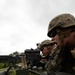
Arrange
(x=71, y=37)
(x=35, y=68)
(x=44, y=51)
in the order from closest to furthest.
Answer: (x=71, y=37)
(x=44, y=51)
(x=35, y=68)

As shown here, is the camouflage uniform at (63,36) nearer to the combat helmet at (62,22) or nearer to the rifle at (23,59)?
the combat helmet at (62,22)

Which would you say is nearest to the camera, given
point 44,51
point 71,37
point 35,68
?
point 71,37

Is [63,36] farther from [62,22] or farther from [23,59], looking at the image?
[23,59]

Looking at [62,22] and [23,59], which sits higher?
[62,22]

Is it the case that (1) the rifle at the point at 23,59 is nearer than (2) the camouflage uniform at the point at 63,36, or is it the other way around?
(2) the camouflage uniform at the point at 63,36

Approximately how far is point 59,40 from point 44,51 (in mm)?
3579

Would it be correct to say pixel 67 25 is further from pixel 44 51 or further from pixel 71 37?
pixel 44 51

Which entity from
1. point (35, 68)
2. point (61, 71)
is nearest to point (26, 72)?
point (35, 68)

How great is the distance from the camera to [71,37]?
7.74 ft

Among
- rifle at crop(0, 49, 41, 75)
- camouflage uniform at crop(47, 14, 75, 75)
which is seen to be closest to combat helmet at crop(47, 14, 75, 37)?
camouflage uniform at crop(47, 14, 75, 75)

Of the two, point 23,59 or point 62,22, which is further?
point 23,59

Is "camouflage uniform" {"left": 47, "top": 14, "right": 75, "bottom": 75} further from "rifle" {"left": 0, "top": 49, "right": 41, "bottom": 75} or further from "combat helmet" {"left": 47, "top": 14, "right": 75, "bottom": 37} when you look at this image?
"rifle" {"left": 0, "top": 49, "right": 41, "bottom": 75}

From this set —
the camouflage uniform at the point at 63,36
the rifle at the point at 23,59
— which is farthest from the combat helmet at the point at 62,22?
the rifle at the point at 23,59

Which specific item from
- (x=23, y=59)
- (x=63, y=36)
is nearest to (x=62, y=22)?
(x=63, y=36)
